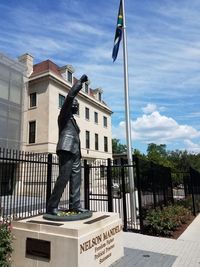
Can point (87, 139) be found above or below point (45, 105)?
below

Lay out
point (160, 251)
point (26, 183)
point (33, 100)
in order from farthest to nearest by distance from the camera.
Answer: point (33, 100)
point (26, 183)
point (160, 251)

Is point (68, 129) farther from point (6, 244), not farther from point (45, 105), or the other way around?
point (45, 105)

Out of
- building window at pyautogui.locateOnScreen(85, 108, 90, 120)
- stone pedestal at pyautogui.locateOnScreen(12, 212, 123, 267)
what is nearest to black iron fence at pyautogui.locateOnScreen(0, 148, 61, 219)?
stone pedestal at pyautogui.locateOnScreen(12, 212, 123, 267)

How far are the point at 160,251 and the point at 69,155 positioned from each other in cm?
377

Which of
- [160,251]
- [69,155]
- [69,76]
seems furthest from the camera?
[69,76]

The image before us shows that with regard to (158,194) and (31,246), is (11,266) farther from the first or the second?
(158,194)

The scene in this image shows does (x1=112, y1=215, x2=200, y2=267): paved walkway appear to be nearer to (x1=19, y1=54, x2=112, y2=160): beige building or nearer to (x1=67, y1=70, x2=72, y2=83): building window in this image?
(x1=19, y1=54, x2=112, y2=160): beige building

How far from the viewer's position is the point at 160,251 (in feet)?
24.5

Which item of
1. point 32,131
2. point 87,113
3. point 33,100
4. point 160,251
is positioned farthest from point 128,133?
point 87,113

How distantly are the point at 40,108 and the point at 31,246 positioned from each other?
23631 mm

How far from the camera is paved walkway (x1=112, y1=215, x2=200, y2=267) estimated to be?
21.1 feet

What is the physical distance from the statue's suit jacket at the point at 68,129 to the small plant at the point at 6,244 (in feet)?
6.83

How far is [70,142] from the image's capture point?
6.57 m

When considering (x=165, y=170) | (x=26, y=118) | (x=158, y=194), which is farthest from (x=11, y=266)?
(x=26, y=118)
